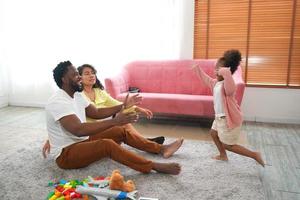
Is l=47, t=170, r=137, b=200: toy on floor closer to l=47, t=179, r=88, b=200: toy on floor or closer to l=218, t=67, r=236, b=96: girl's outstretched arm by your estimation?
l=47, t=179, r=88, b=200: toy on floor

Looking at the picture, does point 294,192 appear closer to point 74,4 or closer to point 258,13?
point 258,13

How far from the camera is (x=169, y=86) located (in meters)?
3.86

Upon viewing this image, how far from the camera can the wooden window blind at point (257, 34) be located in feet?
11.7

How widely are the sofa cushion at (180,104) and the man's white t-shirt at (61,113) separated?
1246 millimetres

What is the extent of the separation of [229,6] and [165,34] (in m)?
0.93

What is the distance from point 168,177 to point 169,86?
1.87m

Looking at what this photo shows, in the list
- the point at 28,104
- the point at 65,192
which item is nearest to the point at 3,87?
the point at 28,104

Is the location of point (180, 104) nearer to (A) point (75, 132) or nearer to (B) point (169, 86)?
(B) point (169, 86)

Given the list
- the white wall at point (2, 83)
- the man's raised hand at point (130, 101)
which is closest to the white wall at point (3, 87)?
the white wall at point (2, 83)

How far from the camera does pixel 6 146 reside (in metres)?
2.98

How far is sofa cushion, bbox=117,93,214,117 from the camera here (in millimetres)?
3289

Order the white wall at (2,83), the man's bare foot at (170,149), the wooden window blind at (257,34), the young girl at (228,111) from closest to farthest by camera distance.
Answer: the young girl at (228,111) < the man's bare foot at (170,149) < the wooden window blind at (257,34) < the white wall at (2,83)

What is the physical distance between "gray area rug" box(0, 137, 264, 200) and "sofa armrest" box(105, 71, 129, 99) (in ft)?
3.57

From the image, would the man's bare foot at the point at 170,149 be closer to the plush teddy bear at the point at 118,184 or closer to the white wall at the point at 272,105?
the plush teddy bear at the point at 118,184
